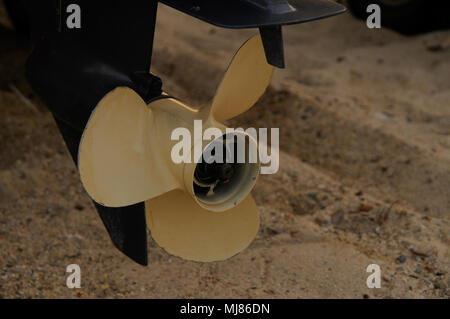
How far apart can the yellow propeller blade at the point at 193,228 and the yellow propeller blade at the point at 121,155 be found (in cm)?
19

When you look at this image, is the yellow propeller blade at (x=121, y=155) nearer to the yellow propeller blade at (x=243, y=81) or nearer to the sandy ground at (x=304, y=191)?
the yellow propeller blade at (x=243, y=81)

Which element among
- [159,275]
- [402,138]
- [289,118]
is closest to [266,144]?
[289,118]

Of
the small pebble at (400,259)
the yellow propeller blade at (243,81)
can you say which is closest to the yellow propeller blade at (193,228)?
the yellow propeller blade at (243,81)

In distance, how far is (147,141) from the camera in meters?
1.90

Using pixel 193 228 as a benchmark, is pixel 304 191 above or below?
below

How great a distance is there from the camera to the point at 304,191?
302 centimetres

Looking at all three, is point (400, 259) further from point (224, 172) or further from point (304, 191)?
point (224, 172)

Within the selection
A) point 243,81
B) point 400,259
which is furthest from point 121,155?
point 400,259

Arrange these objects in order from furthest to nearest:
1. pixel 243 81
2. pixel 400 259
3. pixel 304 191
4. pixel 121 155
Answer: pixel 304 191 < pixel 400 259 < pixel 243 81 < pixel 121 155

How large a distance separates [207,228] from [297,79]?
229 centimetres

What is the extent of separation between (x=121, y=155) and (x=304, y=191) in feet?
4.65

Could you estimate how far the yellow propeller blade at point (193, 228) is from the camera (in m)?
2.06

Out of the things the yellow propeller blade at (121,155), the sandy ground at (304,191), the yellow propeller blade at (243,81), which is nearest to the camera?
the yellow propeller blade at (121,155)
